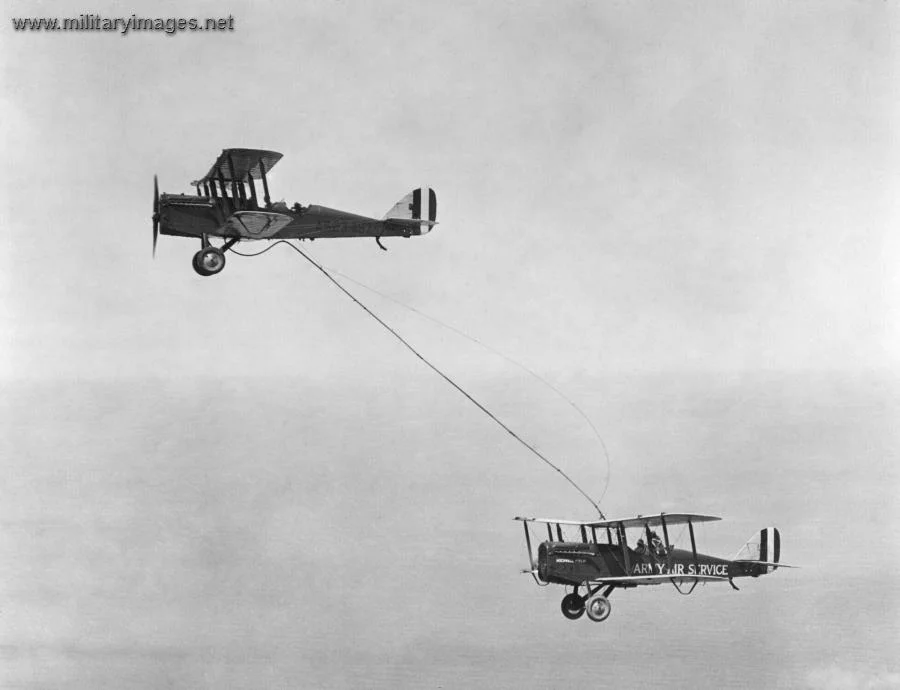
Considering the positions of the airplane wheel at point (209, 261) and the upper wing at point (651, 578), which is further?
the airplane wheel at point (209, 261)

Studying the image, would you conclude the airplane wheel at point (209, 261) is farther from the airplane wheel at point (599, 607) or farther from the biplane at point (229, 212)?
the airplane wheel at point (599, 607)

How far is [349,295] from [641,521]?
826cm

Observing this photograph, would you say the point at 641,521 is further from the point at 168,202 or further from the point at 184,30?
the point at 184,30

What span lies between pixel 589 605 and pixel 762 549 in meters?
4.23

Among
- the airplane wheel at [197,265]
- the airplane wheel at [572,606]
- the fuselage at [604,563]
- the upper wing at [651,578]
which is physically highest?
the airplane wheel at [197,265]

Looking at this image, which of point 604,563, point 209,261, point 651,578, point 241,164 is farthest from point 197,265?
point 651,578

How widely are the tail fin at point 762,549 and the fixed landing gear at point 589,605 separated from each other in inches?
124

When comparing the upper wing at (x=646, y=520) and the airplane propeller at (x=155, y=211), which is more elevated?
the airplane propeller at (x=155, y=211)

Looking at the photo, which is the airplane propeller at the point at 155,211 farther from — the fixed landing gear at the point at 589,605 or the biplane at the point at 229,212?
the fixed landing gear at the point at 589,605

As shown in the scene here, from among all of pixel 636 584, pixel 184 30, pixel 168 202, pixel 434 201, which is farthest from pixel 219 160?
pixel 636 584

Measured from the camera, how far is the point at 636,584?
106 feet

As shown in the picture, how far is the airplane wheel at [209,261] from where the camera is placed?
32.8 m

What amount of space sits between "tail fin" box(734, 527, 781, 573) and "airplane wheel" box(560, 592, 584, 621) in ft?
11.9

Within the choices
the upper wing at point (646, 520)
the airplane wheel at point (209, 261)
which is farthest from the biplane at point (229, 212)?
the upper wing at point (646, 520)
